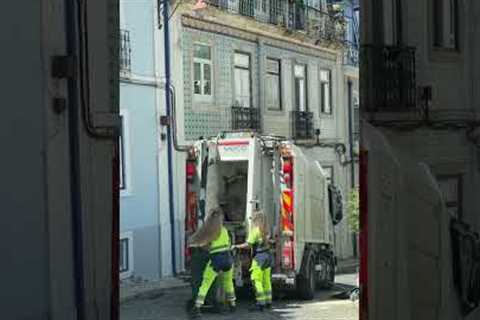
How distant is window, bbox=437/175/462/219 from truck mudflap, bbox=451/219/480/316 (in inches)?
2.4

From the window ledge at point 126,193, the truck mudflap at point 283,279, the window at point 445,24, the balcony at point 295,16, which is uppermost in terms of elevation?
the balcony at point 295,16

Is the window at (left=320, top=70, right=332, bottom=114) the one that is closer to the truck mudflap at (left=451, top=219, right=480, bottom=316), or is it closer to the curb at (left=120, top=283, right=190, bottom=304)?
the curb at (left=120, top=283, right=190, bottom=304)

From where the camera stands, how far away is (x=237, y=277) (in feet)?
37.2

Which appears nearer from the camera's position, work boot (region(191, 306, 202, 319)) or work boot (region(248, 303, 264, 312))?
work boot (region(191, 306, 202, 319))

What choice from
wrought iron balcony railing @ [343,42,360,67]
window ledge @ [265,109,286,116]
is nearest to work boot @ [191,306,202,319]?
window ledge @ [265,109,286,116]

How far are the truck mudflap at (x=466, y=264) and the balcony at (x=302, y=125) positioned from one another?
55.7 feet

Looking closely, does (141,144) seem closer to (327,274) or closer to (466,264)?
(327,274)

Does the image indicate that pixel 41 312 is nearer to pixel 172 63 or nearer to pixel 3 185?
pixel 3 185

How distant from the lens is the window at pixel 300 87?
21217 mm

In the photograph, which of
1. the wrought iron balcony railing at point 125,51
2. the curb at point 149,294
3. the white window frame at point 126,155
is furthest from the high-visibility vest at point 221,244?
the wrought iron balcony railing at point 125,51

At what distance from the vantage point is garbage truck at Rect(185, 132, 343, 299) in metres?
11.6

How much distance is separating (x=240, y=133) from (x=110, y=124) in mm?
9092

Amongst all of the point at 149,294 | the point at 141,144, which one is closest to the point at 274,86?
the point at 141,144

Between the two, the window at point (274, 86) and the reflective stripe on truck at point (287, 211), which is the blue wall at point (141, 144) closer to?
the reflective stripe on truck at point (287, 211)
